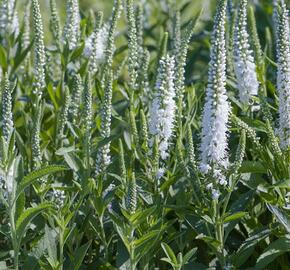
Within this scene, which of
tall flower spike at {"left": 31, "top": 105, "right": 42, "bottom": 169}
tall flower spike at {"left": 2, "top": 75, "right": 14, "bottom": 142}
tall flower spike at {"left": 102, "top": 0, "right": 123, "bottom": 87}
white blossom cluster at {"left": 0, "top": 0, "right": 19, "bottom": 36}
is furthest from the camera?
white blossom cluster at {"left": 0, "top": 0, "right": 19, "bottom": 36}

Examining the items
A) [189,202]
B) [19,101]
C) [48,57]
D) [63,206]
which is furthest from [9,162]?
[48,57]

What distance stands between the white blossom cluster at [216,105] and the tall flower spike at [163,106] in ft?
0.96

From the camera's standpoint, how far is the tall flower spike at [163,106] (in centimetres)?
416

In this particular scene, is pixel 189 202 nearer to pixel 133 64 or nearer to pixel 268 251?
pixel 268 251

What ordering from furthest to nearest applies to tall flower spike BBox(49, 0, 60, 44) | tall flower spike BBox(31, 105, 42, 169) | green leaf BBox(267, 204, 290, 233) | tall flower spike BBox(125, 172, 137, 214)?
tall flower spike BBox(49, 0, 60, 44) < tall flower spike BBox(31, 105, 42, 169) < green leaf BBox(267, 204, 290, 233) < tall flower spike BBox(125, 172, 137, 214)

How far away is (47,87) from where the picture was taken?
17.8 ft

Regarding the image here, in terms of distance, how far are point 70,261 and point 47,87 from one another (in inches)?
60.2

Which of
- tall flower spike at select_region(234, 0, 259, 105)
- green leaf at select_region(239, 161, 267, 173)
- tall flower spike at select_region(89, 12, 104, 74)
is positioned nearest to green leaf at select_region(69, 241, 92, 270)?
green leaf at select_region(239, 161, 267, 173)

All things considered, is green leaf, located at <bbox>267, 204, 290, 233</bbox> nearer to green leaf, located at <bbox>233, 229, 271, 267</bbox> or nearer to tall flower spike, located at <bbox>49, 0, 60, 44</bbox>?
green leaf, located at <bbox>233, 229, 271, 267</bbox>

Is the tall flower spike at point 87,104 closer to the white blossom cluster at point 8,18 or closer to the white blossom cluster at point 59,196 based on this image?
the white blossom cluster at point 59,196

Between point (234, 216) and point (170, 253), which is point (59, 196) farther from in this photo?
point (234, 216)

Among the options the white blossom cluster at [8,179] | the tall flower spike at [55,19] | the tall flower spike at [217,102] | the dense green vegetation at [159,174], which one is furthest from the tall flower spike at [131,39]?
the white blossom cluster at [8,179]

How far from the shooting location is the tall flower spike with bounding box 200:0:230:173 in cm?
386

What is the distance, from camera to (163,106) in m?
4.20
